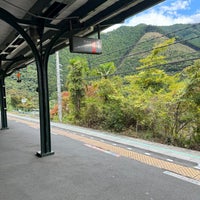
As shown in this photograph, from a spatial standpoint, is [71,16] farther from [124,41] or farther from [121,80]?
[124,41]

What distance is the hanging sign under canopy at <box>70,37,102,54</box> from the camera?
3547mm

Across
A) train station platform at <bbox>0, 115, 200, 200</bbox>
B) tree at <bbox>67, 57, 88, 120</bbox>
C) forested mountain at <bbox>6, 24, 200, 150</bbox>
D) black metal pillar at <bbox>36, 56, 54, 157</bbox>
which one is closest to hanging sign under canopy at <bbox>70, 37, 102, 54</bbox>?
black metal pillar at <bbox>36, 56, 54, 157</bbox>

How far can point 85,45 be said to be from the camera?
3633 millimetres

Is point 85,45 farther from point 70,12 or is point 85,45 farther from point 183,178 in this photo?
point 183,178

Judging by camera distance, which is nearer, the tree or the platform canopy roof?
the platform canopy roof

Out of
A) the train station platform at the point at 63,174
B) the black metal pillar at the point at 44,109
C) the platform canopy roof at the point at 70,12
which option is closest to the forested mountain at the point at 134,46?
the black metal pillar at the point at 44,109

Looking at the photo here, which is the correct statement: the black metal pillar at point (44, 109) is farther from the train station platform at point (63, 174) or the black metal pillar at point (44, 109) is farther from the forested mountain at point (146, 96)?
the forested mountain at point (146, 96)

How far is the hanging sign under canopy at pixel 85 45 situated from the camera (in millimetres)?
3547

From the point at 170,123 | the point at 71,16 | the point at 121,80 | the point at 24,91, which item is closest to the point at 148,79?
the point at 121,80

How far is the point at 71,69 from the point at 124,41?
809cm

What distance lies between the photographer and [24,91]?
101 ft

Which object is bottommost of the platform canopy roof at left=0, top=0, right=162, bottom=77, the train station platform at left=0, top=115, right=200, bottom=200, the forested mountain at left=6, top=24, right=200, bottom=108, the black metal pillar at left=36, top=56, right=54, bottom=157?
the train station platform at left=0, top=115, right=200, bottom=200

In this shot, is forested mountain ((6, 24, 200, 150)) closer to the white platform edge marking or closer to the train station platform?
the train station platform

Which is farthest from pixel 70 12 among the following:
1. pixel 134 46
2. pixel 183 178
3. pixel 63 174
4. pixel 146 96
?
pixel 134 46
